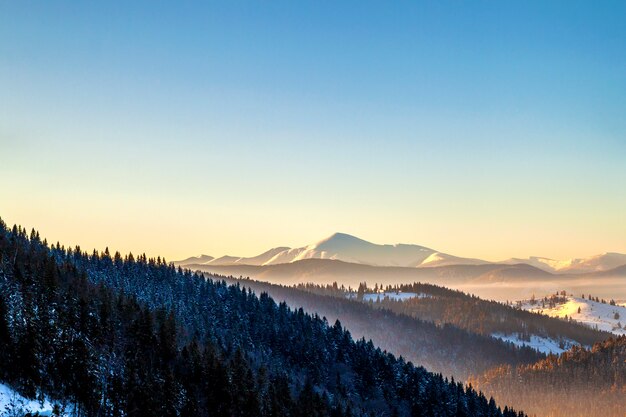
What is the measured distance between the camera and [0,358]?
87875mm

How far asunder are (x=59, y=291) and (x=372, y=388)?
8326 centimetres

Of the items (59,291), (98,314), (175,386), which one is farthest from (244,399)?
(59,291)

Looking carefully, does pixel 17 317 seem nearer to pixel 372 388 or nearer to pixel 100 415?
pixel 100 415

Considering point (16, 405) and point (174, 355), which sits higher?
point (174, 355)

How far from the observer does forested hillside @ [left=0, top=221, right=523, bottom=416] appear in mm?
96875

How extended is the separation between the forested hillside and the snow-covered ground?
1.96 m

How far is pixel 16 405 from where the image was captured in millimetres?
80062

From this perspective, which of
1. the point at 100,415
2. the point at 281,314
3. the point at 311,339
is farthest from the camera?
the point at 281,314

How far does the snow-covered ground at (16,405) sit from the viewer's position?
257ft

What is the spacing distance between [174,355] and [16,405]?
39.3 metres

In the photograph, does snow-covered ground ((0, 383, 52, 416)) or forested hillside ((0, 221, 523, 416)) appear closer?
snow-covered ground ((0, 383, 52, 416))

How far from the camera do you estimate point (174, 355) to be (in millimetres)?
117438

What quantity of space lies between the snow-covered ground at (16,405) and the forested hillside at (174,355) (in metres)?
1.96

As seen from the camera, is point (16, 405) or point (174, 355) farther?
point (174, 355)
